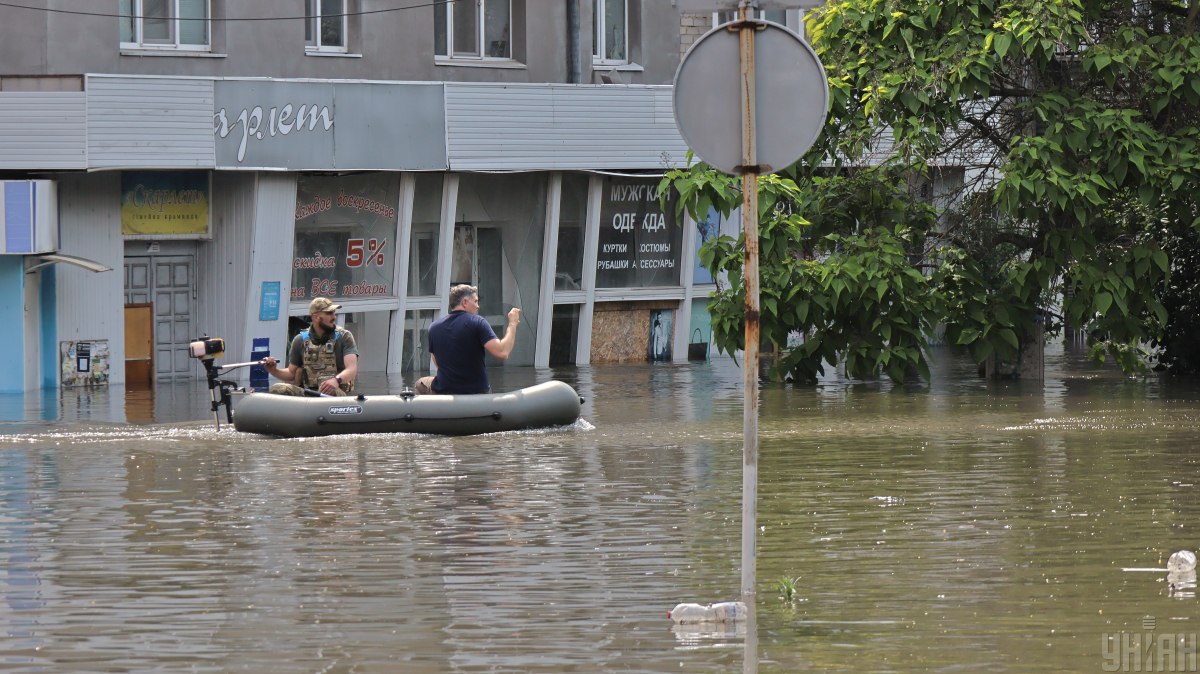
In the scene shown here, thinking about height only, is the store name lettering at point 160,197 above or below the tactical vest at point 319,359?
above

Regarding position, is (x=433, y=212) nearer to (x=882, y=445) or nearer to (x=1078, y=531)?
(x=882, y=445)

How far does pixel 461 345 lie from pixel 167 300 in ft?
36.6

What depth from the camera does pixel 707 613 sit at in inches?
299

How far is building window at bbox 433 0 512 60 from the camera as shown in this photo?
29.7 meters

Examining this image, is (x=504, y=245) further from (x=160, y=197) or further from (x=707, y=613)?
(x=707, y=613)

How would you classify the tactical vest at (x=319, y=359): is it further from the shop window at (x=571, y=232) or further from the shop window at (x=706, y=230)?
the shop window at (x=706, y=230)

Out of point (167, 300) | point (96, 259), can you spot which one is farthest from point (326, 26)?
point (96, 259)

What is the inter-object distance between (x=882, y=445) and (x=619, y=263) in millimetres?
16534

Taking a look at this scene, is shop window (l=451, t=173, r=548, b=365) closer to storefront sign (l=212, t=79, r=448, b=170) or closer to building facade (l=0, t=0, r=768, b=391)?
building facade (l=0, t=0, r=768, b=391)

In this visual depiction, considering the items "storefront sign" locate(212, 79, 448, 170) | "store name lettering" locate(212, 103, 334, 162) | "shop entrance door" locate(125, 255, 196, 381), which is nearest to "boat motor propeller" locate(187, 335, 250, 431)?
"store name lettering" locate(212, 103, 334, 162)

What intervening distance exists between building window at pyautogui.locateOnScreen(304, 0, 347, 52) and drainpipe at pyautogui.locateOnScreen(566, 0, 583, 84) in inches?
158

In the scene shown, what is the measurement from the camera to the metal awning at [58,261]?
25672 millimetres

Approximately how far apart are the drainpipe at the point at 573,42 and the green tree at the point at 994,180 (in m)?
7.08

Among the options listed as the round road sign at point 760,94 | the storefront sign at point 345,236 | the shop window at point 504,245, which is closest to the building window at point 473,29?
the shop window at point 504,245
